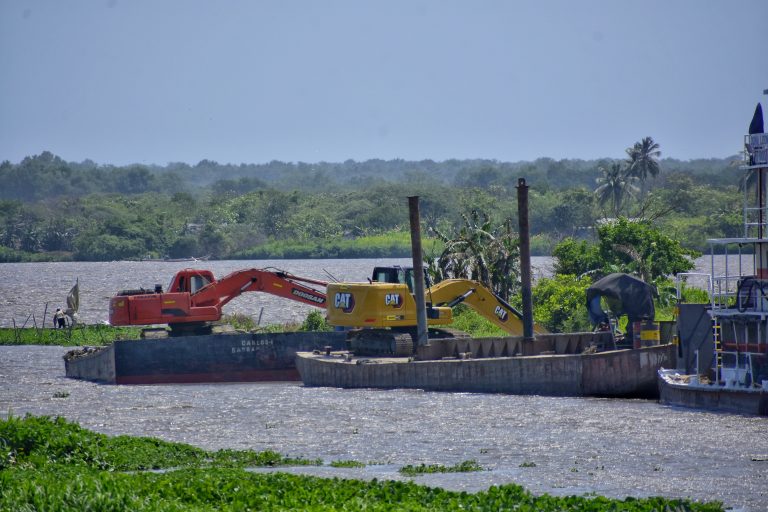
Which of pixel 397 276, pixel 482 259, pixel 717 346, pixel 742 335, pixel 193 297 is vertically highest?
pixel 482 259

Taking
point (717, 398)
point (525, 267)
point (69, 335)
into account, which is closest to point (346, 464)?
point (717, 398)

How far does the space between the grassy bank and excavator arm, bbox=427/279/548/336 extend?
21.2 m

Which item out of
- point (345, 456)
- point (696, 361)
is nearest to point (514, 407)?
point (696, 361)

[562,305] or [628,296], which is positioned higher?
[628,296]

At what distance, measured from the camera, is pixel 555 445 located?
35031 mm

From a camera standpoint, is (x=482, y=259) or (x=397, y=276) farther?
(x=482, y=259)

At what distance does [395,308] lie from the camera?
4881 cm

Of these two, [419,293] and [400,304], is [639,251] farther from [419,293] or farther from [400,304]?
[419,293]

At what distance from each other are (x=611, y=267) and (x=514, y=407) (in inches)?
751

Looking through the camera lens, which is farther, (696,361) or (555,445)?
(696,361)

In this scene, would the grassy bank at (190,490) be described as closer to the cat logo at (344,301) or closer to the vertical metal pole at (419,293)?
the vertical metal pole at (419,293)

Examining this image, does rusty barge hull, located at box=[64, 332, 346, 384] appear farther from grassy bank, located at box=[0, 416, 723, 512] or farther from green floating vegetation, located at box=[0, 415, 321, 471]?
grassy bank, located at box=[0, 416, 723, 512]

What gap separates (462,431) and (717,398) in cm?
766

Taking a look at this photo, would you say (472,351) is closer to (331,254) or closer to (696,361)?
(696,361)
